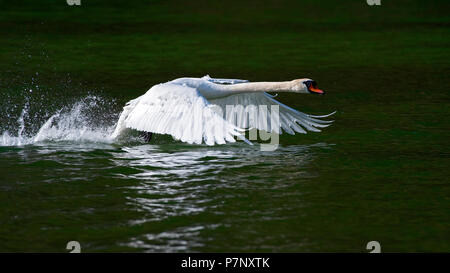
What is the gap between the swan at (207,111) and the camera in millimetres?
11023

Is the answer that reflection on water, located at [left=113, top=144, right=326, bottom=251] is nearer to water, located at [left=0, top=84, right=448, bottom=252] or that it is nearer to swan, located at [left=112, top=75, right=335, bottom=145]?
water, located at [left=0, top=84, right=448, bottom=252]

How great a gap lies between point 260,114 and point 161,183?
2899 mm

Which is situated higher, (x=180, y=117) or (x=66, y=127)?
(x=180, y=117)

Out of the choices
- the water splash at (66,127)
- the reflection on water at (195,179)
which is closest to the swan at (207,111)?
the reflection on water at (195,179)

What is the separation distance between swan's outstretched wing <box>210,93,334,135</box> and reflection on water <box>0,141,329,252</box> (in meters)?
0.46

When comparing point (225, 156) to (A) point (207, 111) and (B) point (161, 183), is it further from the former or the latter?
(B) point (161, 183)

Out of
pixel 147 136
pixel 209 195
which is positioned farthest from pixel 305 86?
pixel 209 195

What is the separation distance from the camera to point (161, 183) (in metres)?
10.7

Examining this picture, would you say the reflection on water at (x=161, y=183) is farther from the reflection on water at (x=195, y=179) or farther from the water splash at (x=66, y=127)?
the water splash at (x=66, y=127)

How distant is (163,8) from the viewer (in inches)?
1220

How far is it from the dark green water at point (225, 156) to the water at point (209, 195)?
0.02 m

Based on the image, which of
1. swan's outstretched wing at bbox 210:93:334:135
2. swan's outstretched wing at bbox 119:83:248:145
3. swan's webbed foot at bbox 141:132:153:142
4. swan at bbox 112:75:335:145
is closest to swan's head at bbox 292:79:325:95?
swan at bbox 112:75:335:145

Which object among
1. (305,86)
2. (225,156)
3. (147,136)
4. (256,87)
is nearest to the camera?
(225,156)
